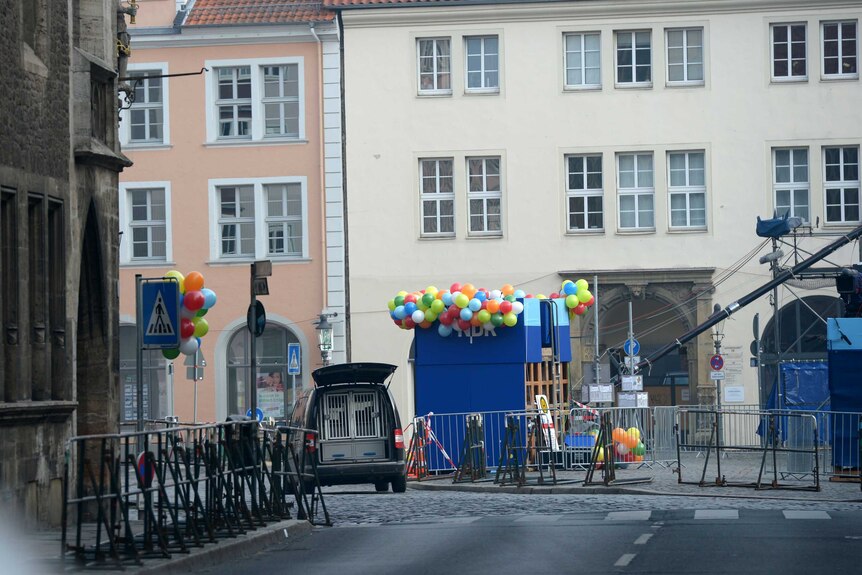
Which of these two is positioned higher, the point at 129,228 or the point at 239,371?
the point at 129,228

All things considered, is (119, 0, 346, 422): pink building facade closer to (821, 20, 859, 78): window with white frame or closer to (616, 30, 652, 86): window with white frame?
(616, 30, 652, 86): window with white frame

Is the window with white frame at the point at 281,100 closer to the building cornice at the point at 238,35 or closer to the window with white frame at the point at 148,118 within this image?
the building cornice at the point at 238,35

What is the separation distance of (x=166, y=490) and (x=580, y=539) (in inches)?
162

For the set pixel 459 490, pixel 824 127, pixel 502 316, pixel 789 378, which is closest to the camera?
pixel 459 490

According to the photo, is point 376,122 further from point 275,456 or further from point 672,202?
point 275,456

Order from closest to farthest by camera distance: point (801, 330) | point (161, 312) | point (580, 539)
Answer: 1. point (580, 539)
2. point (161, 312)
3. point (801, 330)

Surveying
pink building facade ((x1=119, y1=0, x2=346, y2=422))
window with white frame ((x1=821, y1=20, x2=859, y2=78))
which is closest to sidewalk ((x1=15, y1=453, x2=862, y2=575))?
pink building facade ((x1=119, y1=0, x2=346, y2=422))

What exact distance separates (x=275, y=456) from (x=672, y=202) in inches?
1137

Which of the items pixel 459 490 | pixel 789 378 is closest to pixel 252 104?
pixel 789 378

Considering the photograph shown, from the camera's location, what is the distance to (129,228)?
47.5 metres

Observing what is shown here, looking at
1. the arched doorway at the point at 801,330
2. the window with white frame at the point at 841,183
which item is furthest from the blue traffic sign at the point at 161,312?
the window with white frame at the point at 841,183

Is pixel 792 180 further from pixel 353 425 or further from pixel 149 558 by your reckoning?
pixel 149 558

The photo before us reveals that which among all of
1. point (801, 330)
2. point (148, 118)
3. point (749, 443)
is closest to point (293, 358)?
point (148, 118)

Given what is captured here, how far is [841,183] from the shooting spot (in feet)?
148
